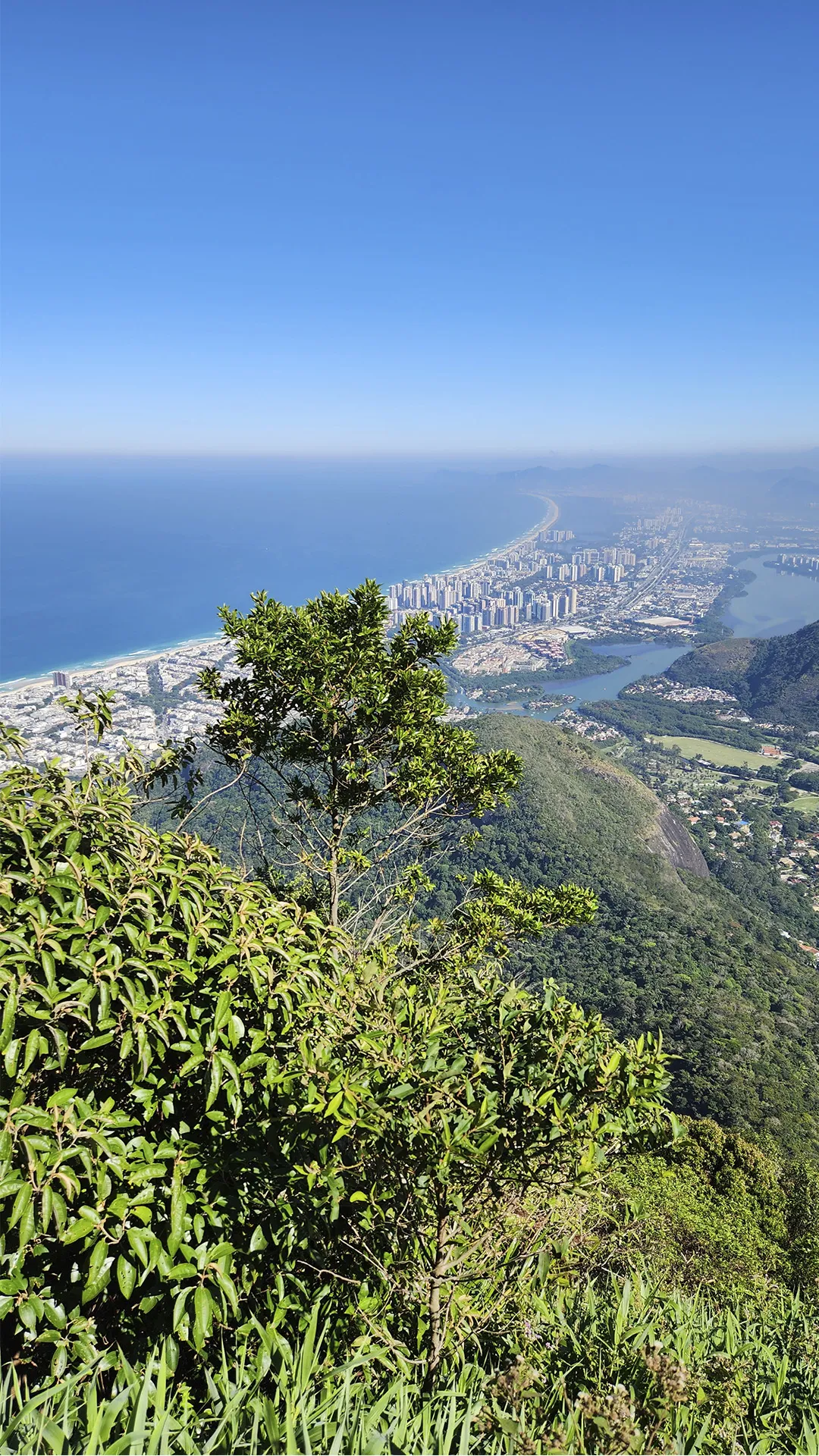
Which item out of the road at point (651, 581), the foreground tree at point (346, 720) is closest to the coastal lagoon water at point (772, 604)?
the road at point (651, 581)

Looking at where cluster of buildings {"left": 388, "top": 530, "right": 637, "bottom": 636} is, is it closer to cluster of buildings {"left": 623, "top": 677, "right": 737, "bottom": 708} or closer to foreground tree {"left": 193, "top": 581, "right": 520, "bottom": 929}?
cluster of buildings {"left": 623, "top": 677, "right": 737, "bottom": 708}

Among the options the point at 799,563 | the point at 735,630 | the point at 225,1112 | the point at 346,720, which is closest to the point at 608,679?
the point at 735,630

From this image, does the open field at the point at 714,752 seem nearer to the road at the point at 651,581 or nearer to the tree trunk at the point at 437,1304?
the road at the point at 651,581

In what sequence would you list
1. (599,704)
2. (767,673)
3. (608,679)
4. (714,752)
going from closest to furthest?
(714,752)
(599,704)
(767,673)
(608,679)

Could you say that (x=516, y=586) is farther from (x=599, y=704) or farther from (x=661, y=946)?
(x=661, y=946)

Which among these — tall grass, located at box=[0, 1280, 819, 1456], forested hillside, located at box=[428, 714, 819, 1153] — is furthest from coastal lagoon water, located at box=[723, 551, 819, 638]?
tall grass, located at box=[0, 1280, 819, 1456]

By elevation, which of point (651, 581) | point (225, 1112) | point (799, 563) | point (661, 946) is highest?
point (225, 1112)
